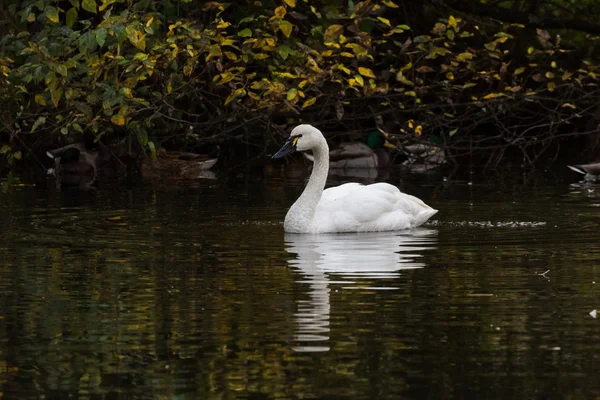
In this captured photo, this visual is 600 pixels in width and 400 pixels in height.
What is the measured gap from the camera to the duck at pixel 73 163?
23125mm

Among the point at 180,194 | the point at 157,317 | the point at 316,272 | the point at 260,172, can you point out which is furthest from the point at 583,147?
the point at 157,317

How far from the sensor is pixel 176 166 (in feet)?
75.5

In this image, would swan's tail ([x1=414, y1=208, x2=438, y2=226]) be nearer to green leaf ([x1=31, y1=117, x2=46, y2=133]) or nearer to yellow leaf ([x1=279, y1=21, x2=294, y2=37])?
yellow leaf ([x1=279, y1=21, x2=294, y2=37])

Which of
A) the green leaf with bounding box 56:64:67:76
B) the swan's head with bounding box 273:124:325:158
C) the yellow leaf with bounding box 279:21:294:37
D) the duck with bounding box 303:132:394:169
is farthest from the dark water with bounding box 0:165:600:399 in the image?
the duck with bounding box 303:132:394:169

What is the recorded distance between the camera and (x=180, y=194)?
18.9 m

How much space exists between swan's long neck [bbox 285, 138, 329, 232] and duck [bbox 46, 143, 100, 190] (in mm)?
7999

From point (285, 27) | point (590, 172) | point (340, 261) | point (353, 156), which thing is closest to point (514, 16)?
point (353, 156)

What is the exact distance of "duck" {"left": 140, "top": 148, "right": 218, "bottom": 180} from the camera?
22.9m

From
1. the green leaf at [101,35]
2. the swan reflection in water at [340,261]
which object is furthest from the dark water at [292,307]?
the green leaf at [101,35]

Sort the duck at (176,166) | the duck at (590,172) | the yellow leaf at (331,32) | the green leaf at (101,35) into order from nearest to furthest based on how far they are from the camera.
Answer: the green leaf at (101,35)
the yellow leaf at (331,32)
the duck at (590,172)
the duck at (176,166)

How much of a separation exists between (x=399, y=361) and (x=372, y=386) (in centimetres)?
58

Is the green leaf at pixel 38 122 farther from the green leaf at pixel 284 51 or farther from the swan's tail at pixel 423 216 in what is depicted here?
the swan's tail at pixel 423 216

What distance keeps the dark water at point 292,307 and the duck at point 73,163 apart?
7221mm

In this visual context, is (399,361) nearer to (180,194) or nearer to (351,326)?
(351,326)
